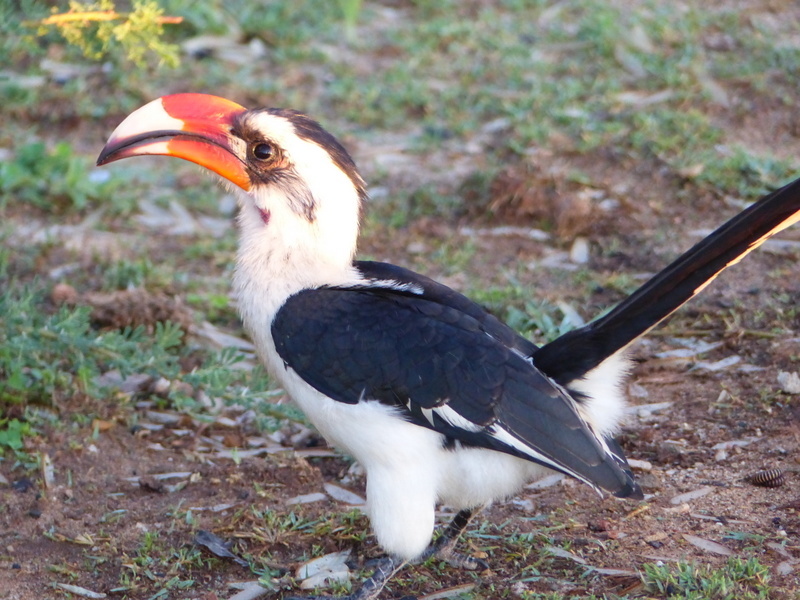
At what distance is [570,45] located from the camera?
797 cm

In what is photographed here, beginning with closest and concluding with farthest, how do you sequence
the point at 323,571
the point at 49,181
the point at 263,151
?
the point at 323,571
the point at 263,151
the point at 49,181

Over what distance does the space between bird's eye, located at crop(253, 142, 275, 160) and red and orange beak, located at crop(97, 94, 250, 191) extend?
0.07 meters

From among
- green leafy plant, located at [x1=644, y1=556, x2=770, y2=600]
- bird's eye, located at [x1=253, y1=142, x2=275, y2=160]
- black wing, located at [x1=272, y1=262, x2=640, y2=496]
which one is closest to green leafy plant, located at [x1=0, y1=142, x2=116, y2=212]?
bird's eye, located at [x1=253, y1=142, x2=275, y2=160]

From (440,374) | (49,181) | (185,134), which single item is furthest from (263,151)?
(49,181)

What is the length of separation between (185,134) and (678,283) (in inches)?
68.9

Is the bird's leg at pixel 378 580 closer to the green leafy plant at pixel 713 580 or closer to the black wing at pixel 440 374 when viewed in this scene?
the black wing at pixel 440 374

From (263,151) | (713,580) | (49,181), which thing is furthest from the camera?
(49,181)

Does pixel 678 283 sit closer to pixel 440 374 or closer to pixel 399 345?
pixel 440 374

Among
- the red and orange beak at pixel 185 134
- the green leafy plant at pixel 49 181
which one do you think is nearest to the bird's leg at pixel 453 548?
the red and orange beak at pixel 185 134

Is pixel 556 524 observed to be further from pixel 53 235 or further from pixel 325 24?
pixel 325 24

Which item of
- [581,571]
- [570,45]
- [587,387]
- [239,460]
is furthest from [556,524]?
[570,45]

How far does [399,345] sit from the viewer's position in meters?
3.46

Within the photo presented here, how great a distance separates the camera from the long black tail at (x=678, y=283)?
3.19 m

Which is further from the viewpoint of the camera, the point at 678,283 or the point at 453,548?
the point at 453,548
